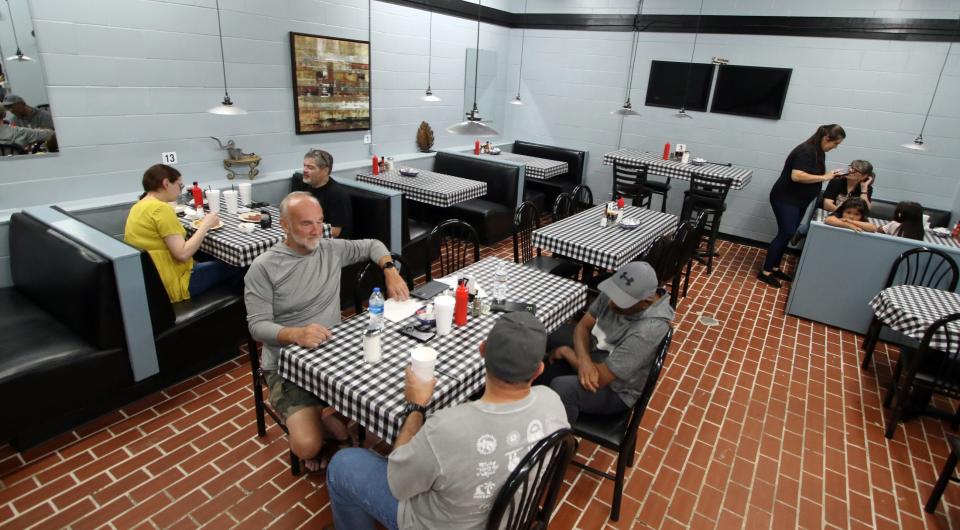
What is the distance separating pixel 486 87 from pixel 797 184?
4651 millimetres

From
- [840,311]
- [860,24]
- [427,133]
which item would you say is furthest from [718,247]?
[427,133]

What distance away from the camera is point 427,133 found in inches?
273

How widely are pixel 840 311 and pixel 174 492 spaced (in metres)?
5.34

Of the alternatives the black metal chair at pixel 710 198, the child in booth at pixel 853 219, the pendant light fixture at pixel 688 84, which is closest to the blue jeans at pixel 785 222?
the black metal chair at pixel 710 198

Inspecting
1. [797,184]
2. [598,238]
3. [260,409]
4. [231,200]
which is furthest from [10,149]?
[797,184]

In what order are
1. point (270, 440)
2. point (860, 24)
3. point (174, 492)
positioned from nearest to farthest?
1. point (174, 492)
2. point (270, 440)
3. point (860, 24)

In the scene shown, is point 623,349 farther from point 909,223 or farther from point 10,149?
point 10,149

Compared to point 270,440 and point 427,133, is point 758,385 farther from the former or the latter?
point 427,133

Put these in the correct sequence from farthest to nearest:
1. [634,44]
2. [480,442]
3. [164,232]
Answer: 1. [634,44]
2. [164,232]
3. [480,442]

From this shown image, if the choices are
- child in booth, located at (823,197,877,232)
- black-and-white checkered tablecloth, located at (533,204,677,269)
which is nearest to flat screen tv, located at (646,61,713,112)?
child in booth, located at (823,197,877,232)

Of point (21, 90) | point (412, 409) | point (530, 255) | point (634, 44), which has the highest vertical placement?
point (634, 44)

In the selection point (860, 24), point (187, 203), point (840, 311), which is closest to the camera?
point (187, 203)

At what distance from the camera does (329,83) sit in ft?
18.4

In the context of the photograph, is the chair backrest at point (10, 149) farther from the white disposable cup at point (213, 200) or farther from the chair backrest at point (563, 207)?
the chair backrest at point (563, 207)
